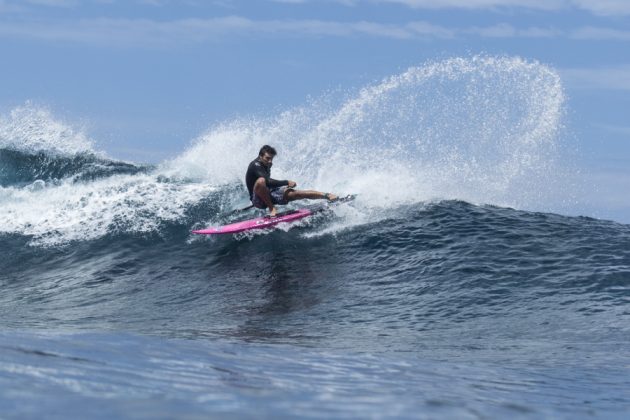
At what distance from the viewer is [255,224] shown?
16109mm

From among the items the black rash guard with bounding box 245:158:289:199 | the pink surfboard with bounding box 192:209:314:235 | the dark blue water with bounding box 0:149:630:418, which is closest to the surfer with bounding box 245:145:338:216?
the black rash guard with bounding box 245:158:289:199

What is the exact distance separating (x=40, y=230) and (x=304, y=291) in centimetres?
864

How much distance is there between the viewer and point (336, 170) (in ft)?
65.4

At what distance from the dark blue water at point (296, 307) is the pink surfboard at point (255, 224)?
0.86 feet

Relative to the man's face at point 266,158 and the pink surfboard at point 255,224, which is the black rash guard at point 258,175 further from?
the pink surfboard at point 255,224

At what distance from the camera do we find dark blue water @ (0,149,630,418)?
232 inches

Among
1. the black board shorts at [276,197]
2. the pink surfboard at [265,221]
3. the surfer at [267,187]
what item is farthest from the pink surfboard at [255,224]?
the black board shorts at [276,197]

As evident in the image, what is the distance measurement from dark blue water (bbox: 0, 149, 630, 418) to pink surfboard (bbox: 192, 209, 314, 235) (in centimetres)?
26

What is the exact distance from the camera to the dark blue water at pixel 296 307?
5.88 metres

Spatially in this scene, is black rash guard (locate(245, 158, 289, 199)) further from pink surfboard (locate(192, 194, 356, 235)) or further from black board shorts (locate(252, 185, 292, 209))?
pink surfboard (locate(192, 194, 356, 235))

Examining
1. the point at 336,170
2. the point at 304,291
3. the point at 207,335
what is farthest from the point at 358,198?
the point at 207,335

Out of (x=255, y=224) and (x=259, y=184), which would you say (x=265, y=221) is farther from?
(x=259, y=184)

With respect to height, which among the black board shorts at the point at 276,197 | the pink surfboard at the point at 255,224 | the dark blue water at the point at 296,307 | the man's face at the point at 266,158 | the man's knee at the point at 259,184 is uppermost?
the man's face at the point at 266,158

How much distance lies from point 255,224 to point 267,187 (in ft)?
3.33
